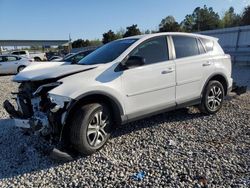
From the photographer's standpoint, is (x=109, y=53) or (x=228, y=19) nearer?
(x=109, y=53)

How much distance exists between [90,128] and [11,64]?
16.9 metres

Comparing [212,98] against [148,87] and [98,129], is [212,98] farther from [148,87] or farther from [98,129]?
[98,129]

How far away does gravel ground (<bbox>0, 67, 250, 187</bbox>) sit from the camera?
3.37 metres

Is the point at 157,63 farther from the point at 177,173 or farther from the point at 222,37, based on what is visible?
the point at 222,37

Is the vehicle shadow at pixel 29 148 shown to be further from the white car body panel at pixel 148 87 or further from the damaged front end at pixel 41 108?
the white car body panel at pixel 148 87

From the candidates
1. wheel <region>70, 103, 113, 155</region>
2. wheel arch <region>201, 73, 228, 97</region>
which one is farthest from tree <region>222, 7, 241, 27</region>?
wheel <region>70, 103, 113, 155</region>

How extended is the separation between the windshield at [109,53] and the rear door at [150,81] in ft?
0.84

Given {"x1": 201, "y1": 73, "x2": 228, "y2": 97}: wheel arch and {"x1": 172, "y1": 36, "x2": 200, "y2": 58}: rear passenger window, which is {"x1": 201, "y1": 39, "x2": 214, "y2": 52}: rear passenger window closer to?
{"x1": 172, "y1": 36, "x2": 200, "y2": 58}: rear passenger window

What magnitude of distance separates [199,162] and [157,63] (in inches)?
74.6

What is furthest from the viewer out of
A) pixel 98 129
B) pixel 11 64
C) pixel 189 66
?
pixel 11 64

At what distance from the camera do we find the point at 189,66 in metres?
5.22

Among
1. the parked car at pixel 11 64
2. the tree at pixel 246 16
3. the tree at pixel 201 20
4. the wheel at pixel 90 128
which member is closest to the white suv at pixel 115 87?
the wheel at pixel 90 128

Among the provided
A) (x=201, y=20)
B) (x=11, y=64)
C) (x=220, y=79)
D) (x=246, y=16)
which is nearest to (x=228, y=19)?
(x=201, y=20)

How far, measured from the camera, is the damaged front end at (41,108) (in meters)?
3.77
